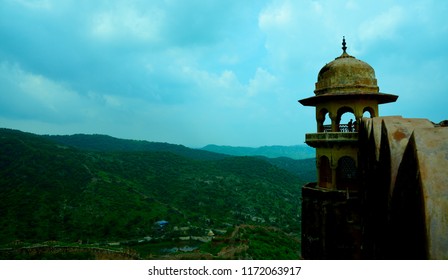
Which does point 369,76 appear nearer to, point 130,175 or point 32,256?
point 32,256

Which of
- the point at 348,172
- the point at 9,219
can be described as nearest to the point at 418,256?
the point at 348,172

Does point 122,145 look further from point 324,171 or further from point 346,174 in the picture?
point 346,174

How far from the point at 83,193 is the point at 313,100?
144 feet

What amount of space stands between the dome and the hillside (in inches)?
597

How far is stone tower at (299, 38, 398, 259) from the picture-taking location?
1483cm

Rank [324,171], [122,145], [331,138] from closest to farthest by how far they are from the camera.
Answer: [331,138], [324,171], [122,145]

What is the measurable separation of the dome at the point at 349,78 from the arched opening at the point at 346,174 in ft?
11.0

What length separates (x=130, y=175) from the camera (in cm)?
7069

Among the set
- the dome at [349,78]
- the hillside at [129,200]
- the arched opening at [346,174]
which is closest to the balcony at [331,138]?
the arched opening at [346,174]

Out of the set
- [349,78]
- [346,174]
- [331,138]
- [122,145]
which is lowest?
[346,174]

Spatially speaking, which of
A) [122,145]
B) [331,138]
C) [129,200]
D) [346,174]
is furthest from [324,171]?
[122,145]

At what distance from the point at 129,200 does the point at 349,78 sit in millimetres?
42709

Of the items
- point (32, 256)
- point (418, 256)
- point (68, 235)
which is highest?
point (418, 256)

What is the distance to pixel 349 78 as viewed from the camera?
15516 millimetres
